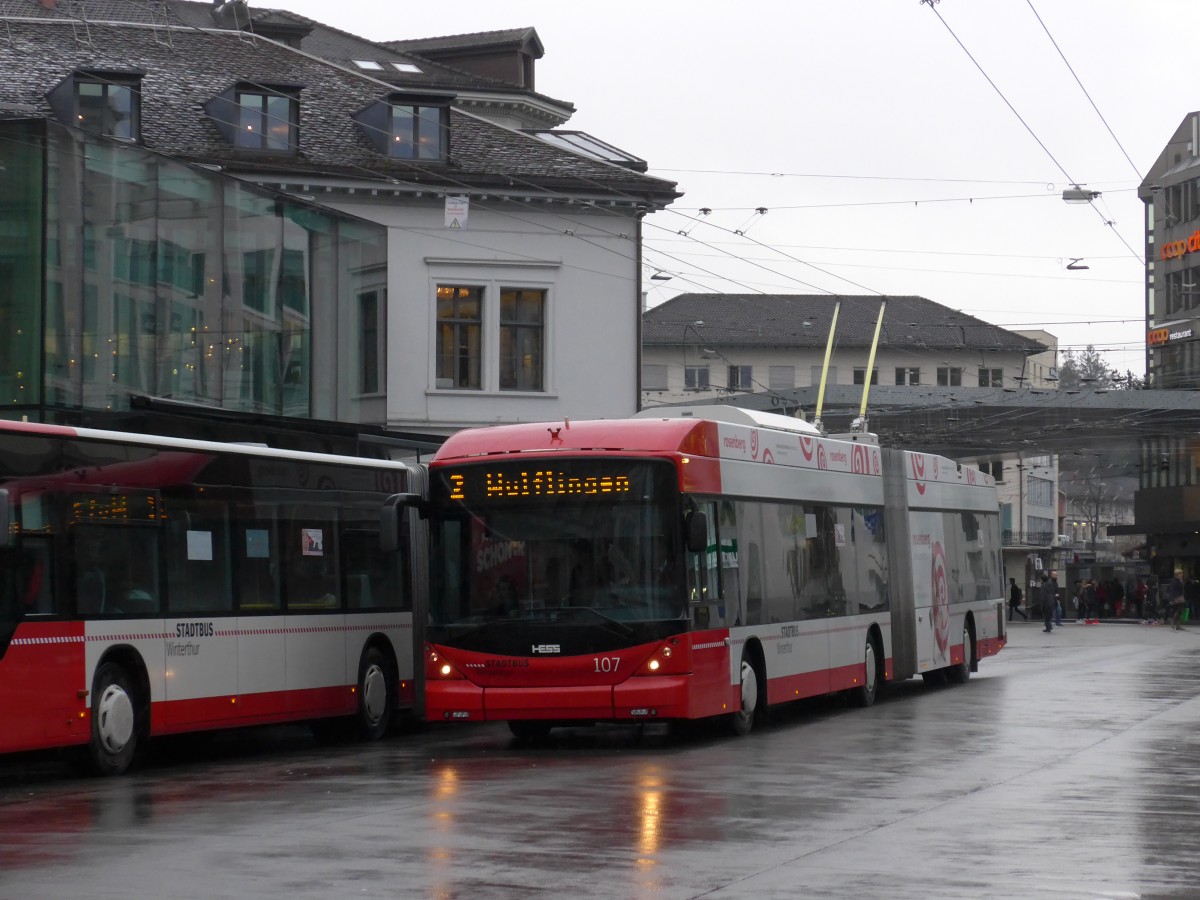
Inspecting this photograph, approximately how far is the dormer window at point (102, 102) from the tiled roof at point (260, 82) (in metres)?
0.34

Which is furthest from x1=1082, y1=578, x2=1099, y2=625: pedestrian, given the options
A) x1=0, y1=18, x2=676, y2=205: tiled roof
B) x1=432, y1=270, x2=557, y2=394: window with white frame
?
x1=432, y1=270, x2=557, y2=394: window with white frame

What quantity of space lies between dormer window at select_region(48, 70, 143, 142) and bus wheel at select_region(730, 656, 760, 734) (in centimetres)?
1864

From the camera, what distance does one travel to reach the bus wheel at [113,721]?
15.2m

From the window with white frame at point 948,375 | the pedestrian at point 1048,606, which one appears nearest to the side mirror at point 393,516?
the pedestrian at point 1048,606

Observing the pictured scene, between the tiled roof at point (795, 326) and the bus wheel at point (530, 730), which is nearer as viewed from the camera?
the bus wheel at point (530, 730)

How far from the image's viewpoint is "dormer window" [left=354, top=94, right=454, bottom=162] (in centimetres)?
3681

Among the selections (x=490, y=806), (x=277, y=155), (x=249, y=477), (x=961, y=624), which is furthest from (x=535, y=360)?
(x=490, y=806)

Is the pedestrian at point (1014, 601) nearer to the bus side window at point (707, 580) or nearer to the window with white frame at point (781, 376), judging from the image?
the window with white frame at point (781, 376)

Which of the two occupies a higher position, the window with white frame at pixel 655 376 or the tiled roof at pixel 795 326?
the tiled roof at pixel 795 326

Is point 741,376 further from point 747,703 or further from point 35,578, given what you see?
point 35,578

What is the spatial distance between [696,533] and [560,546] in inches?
46.0

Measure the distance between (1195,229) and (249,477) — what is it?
220ft

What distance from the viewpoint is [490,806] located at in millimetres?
12312

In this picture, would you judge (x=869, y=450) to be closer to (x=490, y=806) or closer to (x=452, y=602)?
(x=452, y=602)
